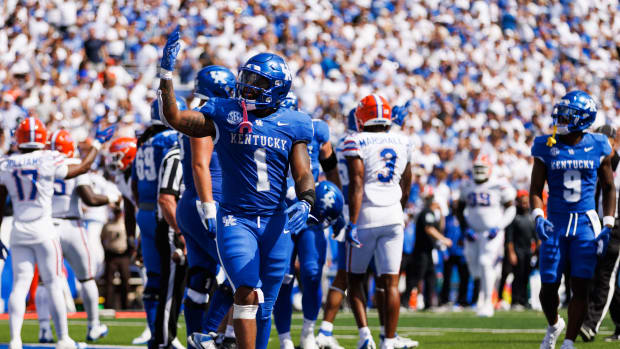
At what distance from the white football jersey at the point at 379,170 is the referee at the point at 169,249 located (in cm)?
147

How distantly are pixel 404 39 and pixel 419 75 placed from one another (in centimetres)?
145

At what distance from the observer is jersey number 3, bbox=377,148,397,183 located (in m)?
8.88

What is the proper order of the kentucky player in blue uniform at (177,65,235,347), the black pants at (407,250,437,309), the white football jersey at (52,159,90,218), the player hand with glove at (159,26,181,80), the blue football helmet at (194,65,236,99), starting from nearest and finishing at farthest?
the player hand with glove at (159,26,181,80) < the kentucky player in blue uniform at (177,65,235,347) < the blue football helmet at (194,65,236,99) < the white football jersey at (52,159,90,218) < the black pants at (407,250,437,309)

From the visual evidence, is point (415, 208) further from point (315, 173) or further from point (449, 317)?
point (315, 173)

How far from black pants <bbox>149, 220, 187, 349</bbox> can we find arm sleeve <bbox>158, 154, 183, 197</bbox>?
13.8 inches

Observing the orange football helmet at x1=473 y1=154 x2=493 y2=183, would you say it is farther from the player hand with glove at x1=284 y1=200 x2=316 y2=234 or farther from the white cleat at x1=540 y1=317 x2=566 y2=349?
the player hand with glove at x1=284 y1=200 x2=316 y2=234

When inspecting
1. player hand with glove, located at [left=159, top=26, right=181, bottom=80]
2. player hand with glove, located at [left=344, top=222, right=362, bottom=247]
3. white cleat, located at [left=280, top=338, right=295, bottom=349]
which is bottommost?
white cleat, located at [left=280, top=338, right=295, bottom=349]

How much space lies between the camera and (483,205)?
15656 millimetres

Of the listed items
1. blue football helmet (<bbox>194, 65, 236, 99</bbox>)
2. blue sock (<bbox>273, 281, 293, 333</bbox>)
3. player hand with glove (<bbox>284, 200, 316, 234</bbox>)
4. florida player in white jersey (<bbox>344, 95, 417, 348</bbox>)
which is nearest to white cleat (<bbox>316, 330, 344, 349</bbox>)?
florida player in white jersey (<bbox>344, 95, 417, 348</bbox>)

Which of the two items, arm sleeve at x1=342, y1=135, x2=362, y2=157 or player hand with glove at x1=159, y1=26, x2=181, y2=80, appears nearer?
player hand with glove at x1=159, y1=26, x2=181, y2=80

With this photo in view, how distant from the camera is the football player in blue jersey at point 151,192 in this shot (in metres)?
8.52

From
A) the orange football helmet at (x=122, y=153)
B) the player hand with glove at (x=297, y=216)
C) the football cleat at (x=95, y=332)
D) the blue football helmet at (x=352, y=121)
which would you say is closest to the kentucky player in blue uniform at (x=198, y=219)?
the player hand with glove at (x=297, y=216)

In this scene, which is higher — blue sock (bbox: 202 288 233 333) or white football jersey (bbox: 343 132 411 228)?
white football jersey (bbox: 343 132 411 228)

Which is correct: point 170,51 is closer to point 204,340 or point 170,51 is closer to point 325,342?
point 204,340
